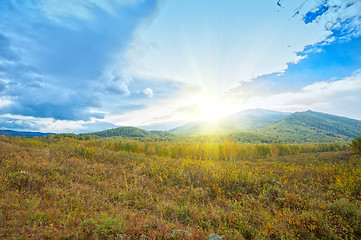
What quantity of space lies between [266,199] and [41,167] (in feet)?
47.0

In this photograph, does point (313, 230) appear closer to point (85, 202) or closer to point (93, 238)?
point (93, 238)

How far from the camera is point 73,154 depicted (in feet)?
49.3

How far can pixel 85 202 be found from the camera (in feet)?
21.5

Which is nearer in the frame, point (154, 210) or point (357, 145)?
point (154, 210)

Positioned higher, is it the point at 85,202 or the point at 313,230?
the point at 85,202

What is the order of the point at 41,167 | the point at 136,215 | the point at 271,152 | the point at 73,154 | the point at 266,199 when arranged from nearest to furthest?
1. the point at 136,215
2. the point at 266,199
3. the point at 41,167
4. the point at 73,154
5. the point at 271,152

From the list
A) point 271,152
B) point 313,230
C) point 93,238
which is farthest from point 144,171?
point 271,152

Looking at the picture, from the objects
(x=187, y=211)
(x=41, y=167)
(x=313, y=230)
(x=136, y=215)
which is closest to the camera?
(x=313, y=230)

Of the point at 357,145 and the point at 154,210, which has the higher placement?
the point at 154,210

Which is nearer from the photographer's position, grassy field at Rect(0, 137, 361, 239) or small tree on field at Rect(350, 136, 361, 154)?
grassy field at Rect(0, 137, 361, 239)

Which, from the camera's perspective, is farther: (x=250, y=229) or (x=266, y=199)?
(x=266, y=199)

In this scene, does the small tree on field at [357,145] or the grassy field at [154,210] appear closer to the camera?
the grassy field at [154,210]

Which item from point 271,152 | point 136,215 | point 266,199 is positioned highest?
point 136,215

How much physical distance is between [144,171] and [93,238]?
27.4ft
